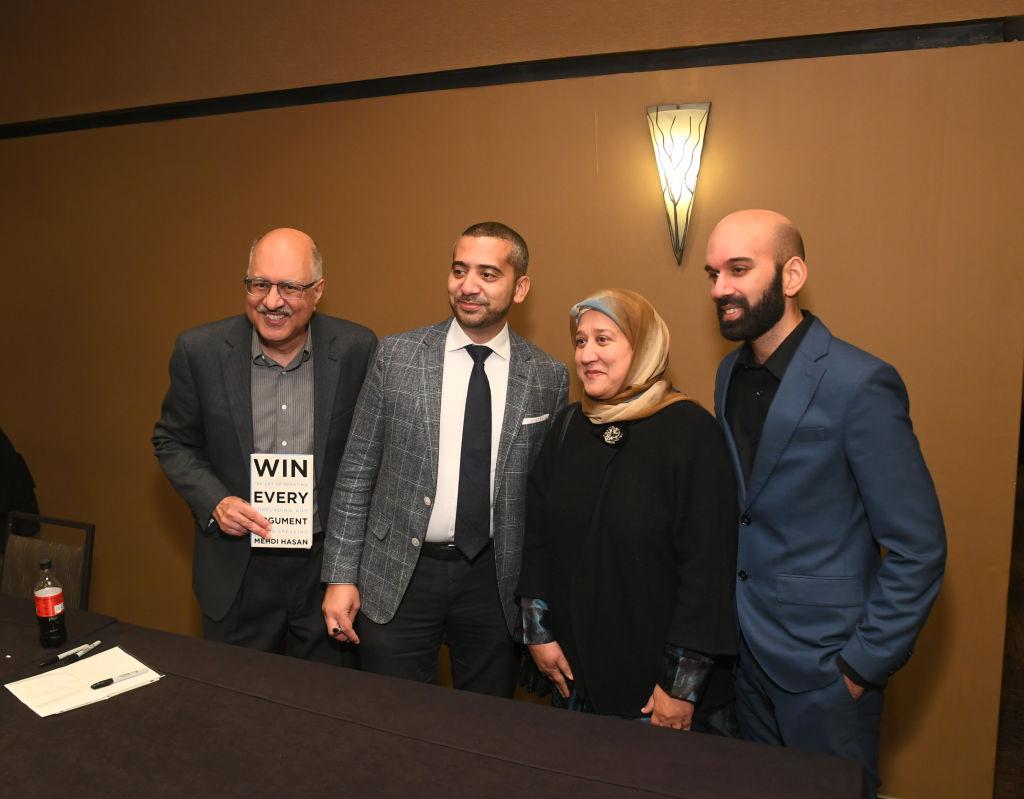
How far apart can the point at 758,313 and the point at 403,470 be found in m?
1.07

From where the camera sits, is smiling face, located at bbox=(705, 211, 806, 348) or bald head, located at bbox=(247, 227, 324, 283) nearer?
smiling face, located at bbox=(705, 211, 806, 348)

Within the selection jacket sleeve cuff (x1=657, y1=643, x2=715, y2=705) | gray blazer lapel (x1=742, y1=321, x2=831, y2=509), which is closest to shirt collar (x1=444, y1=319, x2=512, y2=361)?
gray blazer lapel (x1=742, y1=321, x2=831, y2=509)

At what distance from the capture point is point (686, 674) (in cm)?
187

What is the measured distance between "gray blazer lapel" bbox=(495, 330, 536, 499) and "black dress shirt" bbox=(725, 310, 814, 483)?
58cm

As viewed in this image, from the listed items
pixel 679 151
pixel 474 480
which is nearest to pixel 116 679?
pixel 474 480

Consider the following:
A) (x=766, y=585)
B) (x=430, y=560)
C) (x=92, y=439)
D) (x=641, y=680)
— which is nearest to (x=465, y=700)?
(x=641, y=680)

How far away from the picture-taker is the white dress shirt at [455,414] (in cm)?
226

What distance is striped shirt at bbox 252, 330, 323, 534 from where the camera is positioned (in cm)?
246

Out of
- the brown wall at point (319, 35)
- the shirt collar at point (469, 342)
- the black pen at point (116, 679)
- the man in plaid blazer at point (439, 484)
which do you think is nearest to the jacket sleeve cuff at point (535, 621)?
the man in plaid blazer at point (439, 484)

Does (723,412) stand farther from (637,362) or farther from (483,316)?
(483,316)

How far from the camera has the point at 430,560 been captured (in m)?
2.29

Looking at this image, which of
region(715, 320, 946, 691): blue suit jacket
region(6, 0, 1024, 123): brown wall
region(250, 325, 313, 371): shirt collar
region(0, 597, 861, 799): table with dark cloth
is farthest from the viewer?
region(6, 0, 1024, 123): brown wall

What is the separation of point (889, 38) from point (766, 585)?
185 cm

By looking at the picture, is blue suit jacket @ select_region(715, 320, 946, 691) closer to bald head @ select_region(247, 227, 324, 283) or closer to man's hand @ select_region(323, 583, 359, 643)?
man's hand @ select_region(323, 583, 359, 643)
